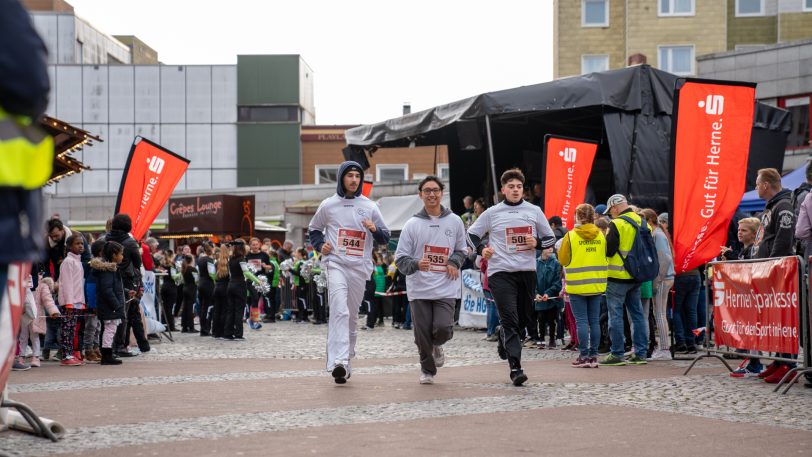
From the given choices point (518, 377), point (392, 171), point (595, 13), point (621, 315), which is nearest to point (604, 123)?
point (621, 315)

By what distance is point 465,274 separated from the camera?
20.7m

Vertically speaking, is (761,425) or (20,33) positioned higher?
(20,33)

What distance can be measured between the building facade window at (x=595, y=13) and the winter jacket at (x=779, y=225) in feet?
129

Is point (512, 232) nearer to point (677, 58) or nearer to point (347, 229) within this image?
point (347, 229)

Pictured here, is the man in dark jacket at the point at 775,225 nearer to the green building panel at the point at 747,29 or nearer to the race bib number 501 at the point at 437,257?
the race bib number 501 at the point at 437,257

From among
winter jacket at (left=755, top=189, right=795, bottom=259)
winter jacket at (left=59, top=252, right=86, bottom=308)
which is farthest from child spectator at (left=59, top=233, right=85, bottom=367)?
winter jacket at (left=755, top=189, right=795, bottom=259)

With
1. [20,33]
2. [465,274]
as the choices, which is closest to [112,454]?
[20,33]

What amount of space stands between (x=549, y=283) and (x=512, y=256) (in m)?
5.86

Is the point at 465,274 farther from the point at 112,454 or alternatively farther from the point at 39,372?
the point at 112,454

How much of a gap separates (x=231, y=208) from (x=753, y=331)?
89.2ft

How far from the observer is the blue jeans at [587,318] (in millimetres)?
12180

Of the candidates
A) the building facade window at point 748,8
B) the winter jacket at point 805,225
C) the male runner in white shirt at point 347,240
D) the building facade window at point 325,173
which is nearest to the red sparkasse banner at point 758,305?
the winter jacket at point 805,225

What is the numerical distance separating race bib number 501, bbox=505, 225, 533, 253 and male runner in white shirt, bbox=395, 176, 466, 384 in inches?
18.5

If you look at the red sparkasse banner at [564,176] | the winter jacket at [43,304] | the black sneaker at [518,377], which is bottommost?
the black sneaker at [518,377]
